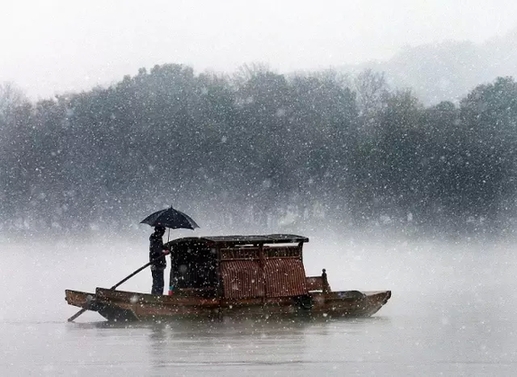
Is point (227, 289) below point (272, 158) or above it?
below

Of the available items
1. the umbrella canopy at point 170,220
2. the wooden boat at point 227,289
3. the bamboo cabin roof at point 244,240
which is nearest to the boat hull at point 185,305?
the wooden boat at point 227,289

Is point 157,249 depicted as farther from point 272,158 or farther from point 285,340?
point 272,158

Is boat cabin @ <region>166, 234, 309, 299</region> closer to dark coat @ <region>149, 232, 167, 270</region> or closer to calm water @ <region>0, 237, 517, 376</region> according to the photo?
dark coat @ <region>149, 232, 167, 270</region>

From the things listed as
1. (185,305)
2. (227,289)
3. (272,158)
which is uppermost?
(272,158)

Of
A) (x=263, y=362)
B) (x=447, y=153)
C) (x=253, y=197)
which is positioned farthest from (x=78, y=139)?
(x=263, y=362)

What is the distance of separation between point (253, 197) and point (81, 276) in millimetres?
26870

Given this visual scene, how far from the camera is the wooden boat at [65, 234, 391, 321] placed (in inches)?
1206

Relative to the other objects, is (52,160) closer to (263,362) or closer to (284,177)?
(284,177)

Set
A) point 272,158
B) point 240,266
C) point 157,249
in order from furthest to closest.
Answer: point 272,158
point 157,249
point 240,266

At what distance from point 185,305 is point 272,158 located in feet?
175

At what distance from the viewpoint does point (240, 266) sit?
31125mm

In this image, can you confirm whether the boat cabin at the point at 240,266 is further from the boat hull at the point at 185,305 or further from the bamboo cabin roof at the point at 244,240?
the boat hull at the point at 185,305

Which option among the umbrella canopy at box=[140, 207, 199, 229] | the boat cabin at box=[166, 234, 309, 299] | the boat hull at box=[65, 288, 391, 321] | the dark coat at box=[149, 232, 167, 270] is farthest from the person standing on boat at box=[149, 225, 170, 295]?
the boat hull at box=[65, 288, 391, 321]

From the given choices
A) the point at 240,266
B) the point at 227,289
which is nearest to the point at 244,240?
the point at 240,266
